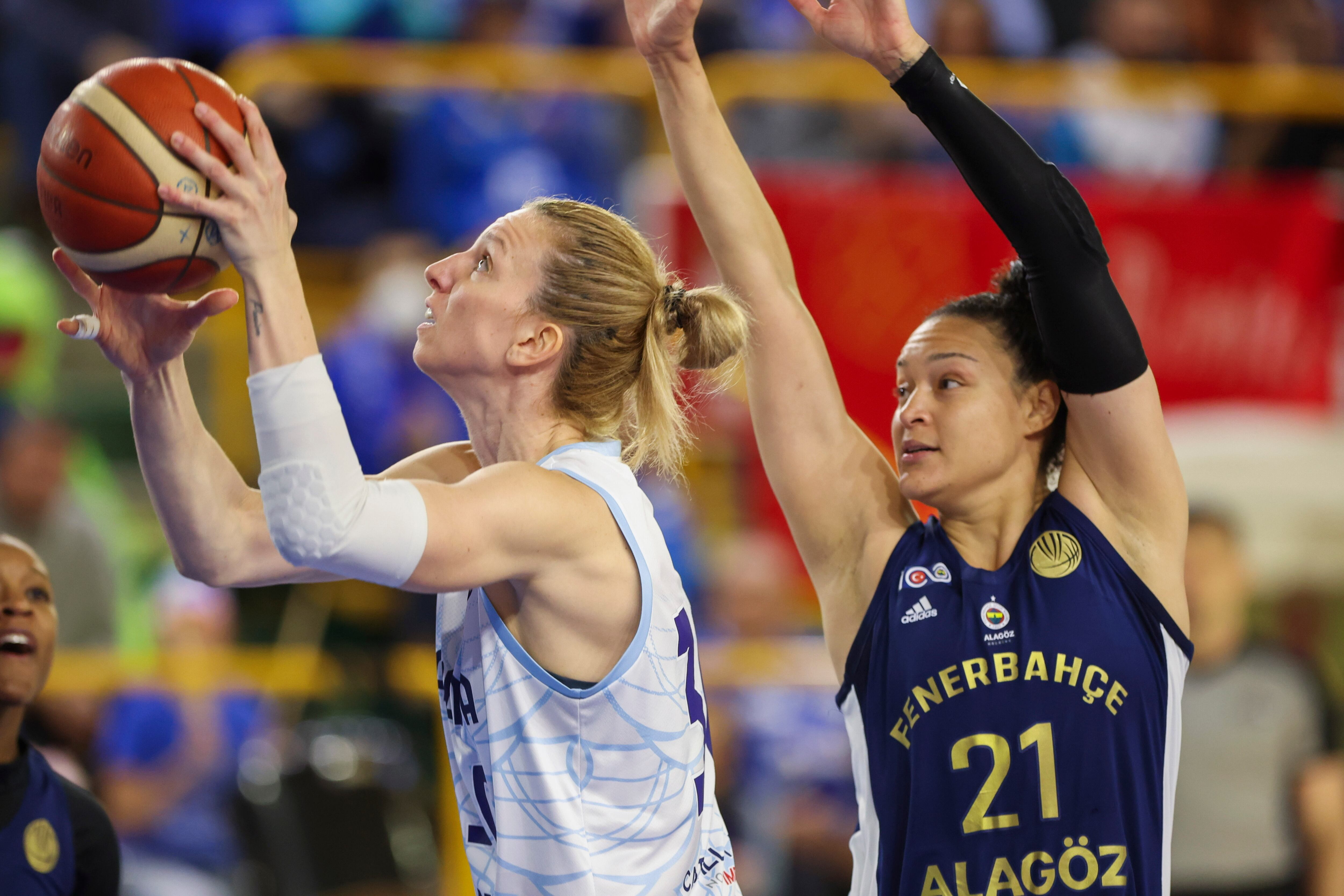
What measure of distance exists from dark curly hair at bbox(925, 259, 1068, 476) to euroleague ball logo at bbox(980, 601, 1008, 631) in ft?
1.14

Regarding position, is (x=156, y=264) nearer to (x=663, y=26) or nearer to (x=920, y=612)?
(x=663, y=26)

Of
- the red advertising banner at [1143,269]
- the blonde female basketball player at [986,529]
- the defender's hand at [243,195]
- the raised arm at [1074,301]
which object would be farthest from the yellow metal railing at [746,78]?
the defender's hand at [243,195]

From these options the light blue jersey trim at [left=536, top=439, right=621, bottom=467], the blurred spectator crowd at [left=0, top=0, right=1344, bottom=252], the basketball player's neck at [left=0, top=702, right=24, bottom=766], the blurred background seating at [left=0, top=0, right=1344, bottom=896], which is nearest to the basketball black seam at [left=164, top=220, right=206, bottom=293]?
the light blue jersey trim at [left=536, top=439, right=621, bottom=467]

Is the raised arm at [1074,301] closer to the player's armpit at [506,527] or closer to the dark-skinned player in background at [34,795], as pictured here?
the player's armpit at [506,527]

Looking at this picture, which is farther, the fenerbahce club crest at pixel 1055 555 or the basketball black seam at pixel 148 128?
the fenerbahce club crest at pixel 1055 555

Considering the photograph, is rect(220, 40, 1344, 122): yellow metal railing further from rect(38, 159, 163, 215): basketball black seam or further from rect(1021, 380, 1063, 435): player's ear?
rect(38, 159, 163, 215): basketball black seam

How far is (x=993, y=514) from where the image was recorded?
3.02 metres

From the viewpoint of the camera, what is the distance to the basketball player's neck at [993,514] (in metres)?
2.99

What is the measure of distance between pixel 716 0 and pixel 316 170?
2.78m

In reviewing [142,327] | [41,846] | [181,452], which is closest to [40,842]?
[41,846]

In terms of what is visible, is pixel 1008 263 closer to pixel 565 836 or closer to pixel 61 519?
pixel 565 836

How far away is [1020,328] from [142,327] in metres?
1.78

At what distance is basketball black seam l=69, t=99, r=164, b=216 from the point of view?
2.38 metres

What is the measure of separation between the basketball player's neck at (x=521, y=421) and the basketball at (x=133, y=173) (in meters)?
0.54
